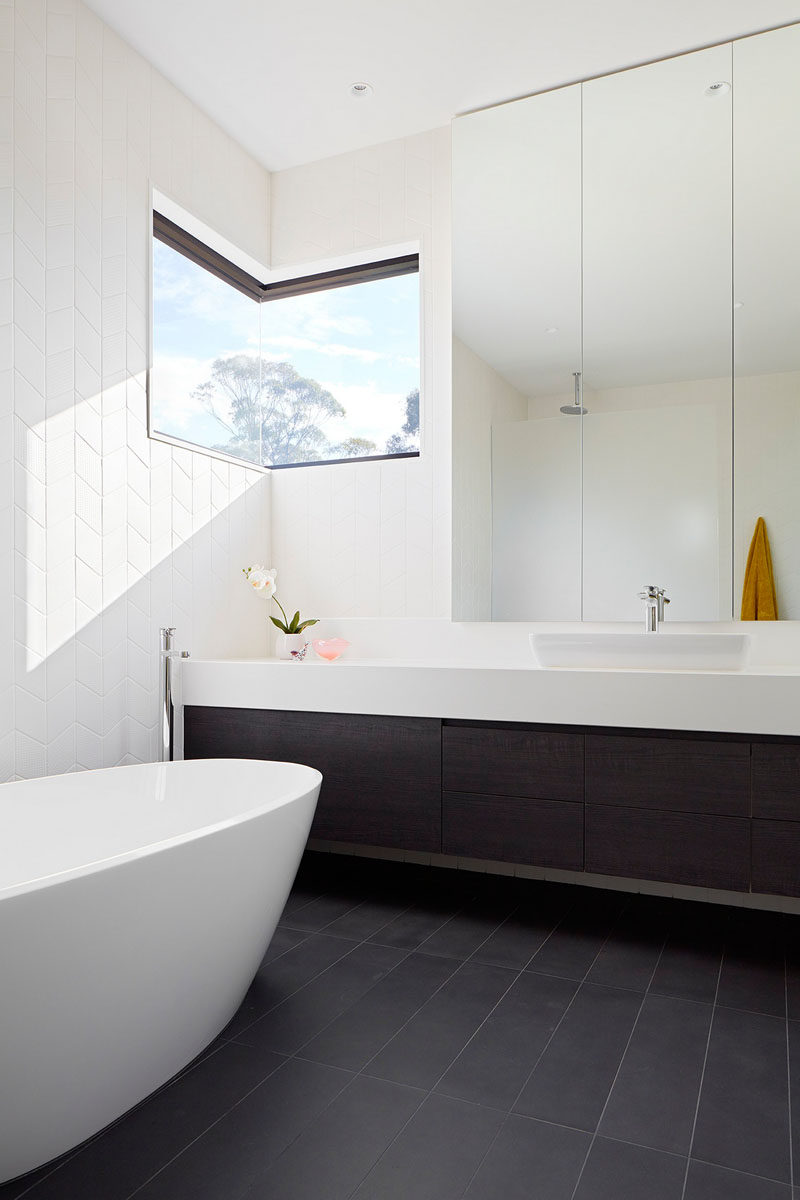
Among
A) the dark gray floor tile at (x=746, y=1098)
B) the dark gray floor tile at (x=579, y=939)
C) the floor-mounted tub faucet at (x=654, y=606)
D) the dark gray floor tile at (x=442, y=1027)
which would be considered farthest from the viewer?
the floor-mounted tub faucet at (x=654, y=606)

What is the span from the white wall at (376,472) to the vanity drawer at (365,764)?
2.38 ft

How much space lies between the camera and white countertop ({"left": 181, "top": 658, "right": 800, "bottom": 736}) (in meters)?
2.38

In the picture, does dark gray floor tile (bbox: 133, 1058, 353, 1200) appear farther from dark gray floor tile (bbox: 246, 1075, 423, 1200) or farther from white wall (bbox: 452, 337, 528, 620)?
white wall (bbox: 452, 337, 528, 620)

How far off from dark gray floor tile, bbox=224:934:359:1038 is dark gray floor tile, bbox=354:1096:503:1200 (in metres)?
0.55

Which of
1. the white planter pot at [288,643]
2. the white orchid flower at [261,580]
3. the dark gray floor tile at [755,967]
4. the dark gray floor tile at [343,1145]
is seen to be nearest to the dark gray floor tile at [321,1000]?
the dark gray floor tile at [343,1145]

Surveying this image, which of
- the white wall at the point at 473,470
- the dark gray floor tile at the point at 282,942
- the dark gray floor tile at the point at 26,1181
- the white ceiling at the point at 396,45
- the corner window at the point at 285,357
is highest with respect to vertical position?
the white ceiling at the point at 396,45

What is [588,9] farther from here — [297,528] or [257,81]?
[297,528]

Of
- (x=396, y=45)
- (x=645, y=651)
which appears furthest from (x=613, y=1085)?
(x=396, y=45)

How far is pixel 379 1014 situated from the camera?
203cm

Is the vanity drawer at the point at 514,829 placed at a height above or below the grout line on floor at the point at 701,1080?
above

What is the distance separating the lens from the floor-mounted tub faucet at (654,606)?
295 cm

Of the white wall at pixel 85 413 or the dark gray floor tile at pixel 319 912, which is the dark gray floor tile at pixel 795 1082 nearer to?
the dark gray floor tile at pixel 319 912

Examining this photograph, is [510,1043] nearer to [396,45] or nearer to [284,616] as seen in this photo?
[284,616]

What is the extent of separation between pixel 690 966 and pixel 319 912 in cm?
118
